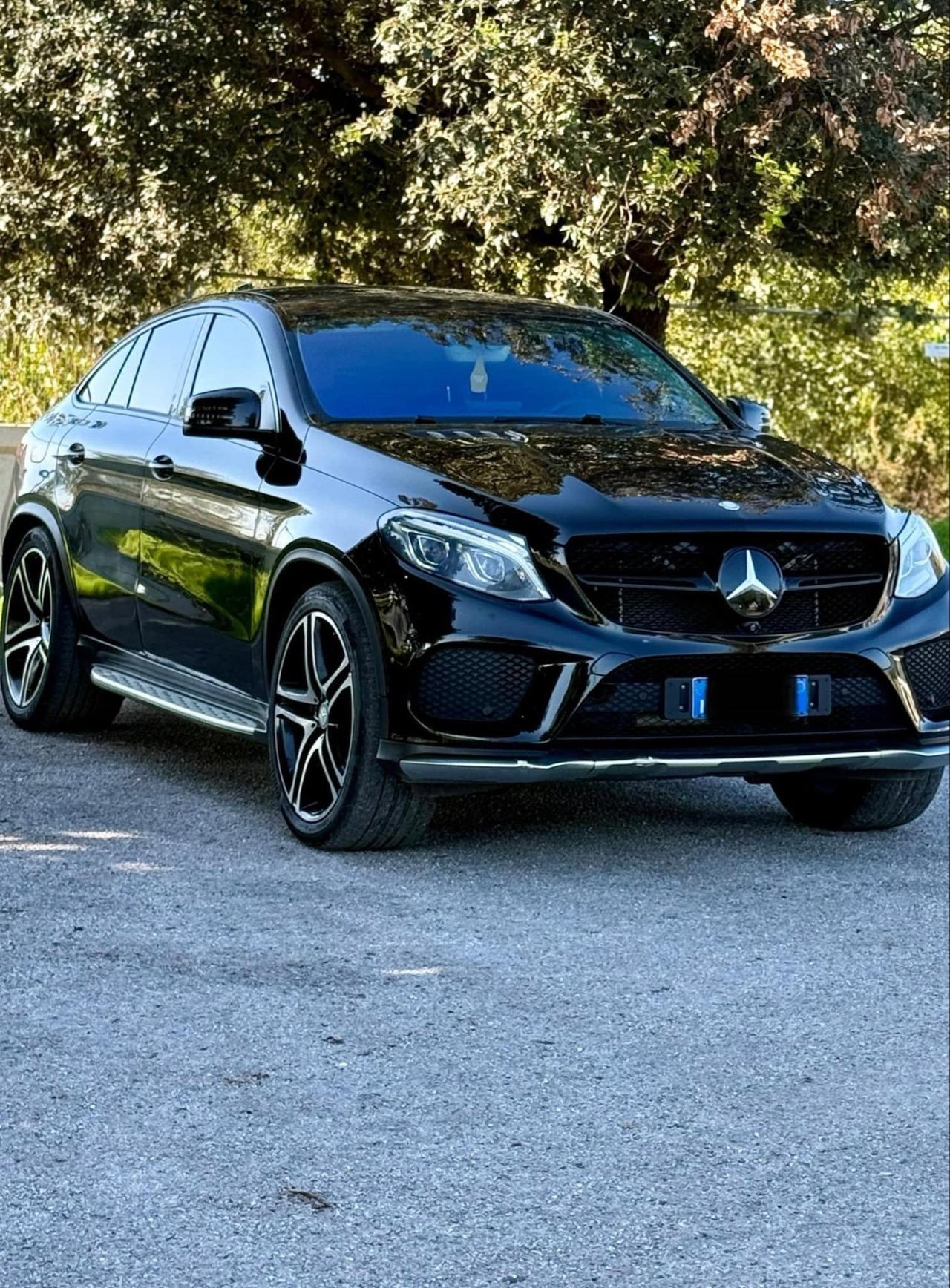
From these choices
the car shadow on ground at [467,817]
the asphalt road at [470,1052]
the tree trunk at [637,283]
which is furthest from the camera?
the tree trunk at [637,283]

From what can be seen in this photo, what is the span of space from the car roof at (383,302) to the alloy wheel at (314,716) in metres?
1.43

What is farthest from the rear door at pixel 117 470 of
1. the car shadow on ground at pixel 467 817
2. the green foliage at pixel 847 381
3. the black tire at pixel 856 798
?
the green foliage at pixel 847 381

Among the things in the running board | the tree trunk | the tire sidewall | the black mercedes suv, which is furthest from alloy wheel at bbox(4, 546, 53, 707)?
the tree trunk

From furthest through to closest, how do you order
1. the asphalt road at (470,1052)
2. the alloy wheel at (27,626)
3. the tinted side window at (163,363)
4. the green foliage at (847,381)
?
1. the green foliage at (847,381)
2. the alloy wheel at (27,626)
3. the tinted side window at (163,363)
4. the asphalt road at (470,1052)

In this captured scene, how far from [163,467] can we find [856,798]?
2748 millimetres

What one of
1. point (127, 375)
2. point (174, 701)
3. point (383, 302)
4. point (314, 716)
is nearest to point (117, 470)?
point (127, 375)

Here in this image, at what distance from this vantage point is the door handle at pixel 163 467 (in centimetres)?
805

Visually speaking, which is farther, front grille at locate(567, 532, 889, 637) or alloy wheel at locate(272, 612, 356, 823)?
alloy wheel at locate(272, 612, 356, 823)

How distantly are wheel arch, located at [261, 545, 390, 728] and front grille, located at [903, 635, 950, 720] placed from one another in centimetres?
170

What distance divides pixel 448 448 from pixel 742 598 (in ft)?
3.51

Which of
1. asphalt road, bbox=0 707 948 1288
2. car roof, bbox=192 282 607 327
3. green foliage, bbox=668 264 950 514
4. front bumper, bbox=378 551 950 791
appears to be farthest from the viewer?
green foliage, bbox=668 264 950 514

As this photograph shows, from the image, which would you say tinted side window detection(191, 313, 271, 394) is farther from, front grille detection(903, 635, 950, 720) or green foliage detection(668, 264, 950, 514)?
green foliage detection(668, 264, 950, 514)

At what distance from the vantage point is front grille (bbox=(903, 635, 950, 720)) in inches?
282

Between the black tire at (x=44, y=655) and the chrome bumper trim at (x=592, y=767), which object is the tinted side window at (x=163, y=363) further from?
the chrome bumper trim at (x=592, y=767)
